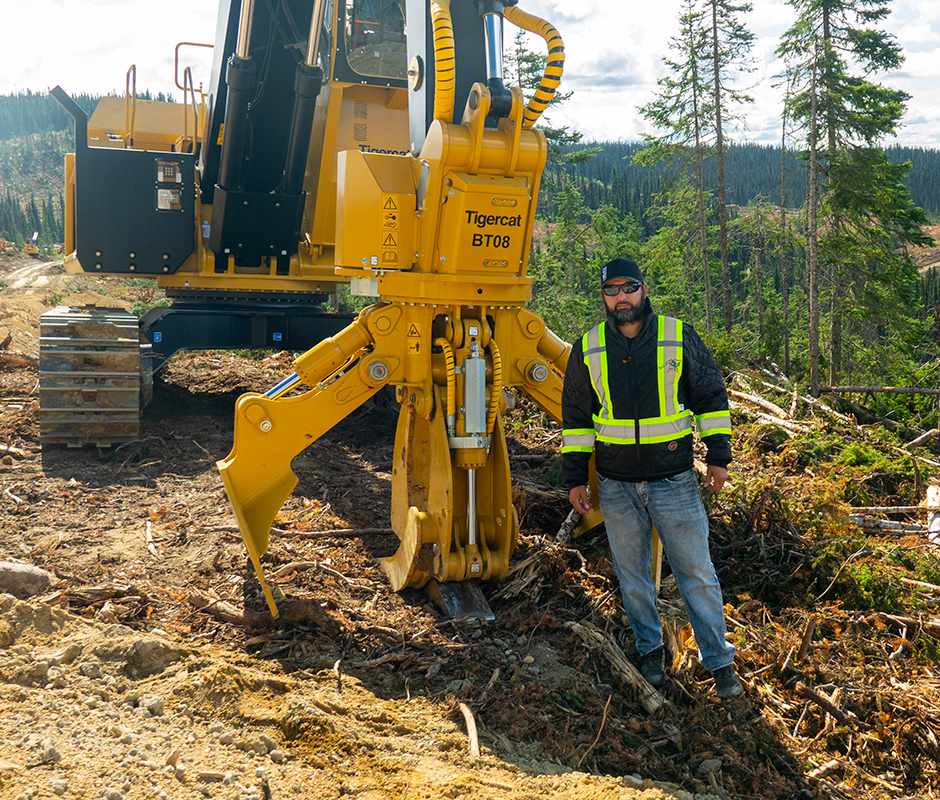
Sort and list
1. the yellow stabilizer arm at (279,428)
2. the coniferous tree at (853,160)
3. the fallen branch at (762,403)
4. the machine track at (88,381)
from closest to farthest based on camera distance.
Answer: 1. the yellow stabilizer arm at (279,428)
2. the machine track at (88,381)
3. the fallen branch at (762,403)
4. the coniferous tree at (853,160)

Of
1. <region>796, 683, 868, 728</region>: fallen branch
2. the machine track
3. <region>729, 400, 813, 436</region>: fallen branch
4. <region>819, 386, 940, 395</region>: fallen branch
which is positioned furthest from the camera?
<region>819, 386, 940, 395</region>: fallen branch

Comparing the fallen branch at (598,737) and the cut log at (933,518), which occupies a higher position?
the cut log at (933,518)

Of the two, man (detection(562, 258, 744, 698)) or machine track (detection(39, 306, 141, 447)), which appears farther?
machine track (detection(39, 306, 141, 447))

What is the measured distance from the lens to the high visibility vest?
4016mm

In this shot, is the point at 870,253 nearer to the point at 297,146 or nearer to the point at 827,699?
the point at 297,146

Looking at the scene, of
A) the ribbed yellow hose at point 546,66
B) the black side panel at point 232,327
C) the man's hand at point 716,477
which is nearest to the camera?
the man's hand at point 716,477

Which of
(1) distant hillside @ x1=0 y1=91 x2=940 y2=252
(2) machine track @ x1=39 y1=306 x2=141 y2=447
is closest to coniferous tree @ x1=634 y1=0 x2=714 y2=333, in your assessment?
(2) machine track @ x1=39 y1=306 x2=141 y2=447

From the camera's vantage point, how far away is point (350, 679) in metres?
4.04

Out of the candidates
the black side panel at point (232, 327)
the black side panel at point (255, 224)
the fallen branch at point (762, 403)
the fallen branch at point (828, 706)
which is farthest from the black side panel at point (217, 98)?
the fallen branch at point (828, 706)

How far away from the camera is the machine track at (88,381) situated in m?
7.64

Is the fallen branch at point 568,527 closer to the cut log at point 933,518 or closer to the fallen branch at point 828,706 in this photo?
the fallen branch at point 828,706

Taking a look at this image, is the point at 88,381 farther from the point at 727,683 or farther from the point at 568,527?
the point at 727,683

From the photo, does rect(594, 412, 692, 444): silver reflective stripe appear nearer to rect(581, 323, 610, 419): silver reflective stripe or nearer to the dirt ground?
rect(581, 323, 610, 419): silver reflective stripe

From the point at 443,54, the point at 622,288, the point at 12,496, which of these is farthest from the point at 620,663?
the point at 12,496
